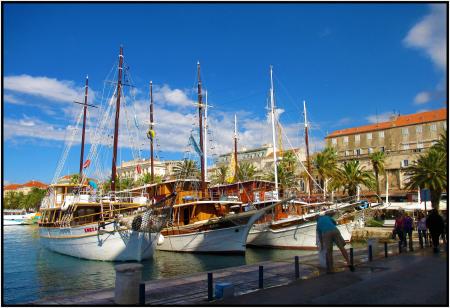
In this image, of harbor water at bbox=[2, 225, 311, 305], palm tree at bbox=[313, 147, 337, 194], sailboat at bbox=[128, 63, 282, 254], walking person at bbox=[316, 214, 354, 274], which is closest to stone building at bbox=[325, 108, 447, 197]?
palm tree at bbox=[313, 147, 337, 194]

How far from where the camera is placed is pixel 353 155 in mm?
74500

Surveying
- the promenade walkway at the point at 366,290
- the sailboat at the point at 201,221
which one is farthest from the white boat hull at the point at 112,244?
the promenade walkway at the point at 366,290

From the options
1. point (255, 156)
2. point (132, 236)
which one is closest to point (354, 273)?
point (132, 236)

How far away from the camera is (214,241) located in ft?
102

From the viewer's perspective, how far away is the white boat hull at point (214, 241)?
30281mm

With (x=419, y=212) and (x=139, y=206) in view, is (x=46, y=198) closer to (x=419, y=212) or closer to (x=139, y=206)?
(x=139, y=206)

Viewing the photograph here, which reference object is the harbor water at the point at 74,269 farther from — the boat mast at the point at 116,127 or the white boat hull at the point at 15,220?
the white boat hull at the point at 15,220

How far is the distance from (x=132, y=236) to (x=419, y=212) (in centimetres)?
3245

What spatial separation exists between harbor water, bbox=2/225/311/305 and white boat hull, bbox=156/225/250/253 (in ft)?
2.15

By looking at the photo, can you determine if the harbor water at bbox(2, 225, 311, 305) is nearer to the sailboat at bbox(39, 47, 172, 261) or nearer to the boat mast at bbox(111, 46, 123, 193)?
the sailboat at bbox(39, 47, 172, 261)

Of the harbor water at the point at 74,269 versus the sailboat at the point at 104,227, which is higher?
the sailboat at the point at 104,227

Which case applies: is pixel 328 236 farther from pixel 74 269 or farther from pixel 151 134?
pixel 151 134

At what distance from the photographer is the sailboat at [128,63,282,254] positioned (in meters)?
30.2

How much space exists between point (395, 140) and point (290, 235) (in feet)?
152
